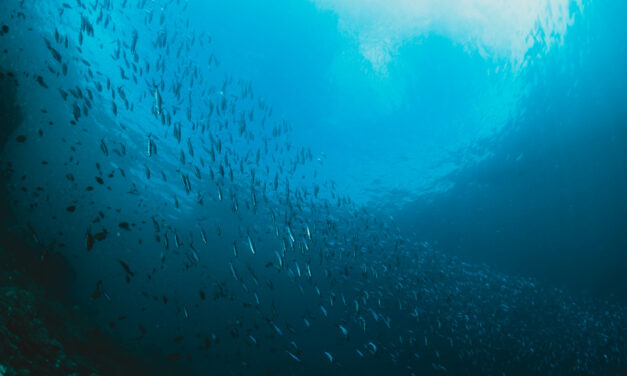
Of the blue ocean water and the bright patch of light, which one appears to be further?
the blue ocean water

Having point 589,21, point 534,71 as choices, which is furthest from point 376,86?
point 589,21

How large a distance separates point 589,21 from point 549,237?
1495 centimetres

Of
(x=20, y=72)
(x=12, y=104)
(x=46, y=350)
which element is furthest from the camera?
(x=12, y=104)

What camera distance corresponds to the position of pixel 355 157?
1952 centimetres

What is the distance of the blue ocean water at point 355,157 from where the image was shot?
12898mm

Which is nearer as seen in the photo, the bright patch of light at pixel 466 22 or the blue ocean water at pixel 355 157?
the bright patch of light at pixel 466 22

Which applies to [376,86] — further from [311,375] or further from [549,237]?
[311,375]

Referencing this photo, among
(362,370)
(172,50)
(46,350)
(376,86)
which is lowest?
(46,350)

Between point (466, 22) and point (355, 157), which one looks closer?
point (466, 22)

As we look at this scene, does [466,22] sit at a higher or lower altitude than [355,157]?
higher

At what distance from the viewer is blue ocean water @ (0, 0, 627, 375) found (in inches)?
508

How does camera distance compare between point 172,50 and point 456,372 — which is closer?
point 172,50

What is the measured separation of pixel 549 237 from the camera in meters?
21.6

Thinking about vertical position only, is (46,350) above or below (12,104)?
below
